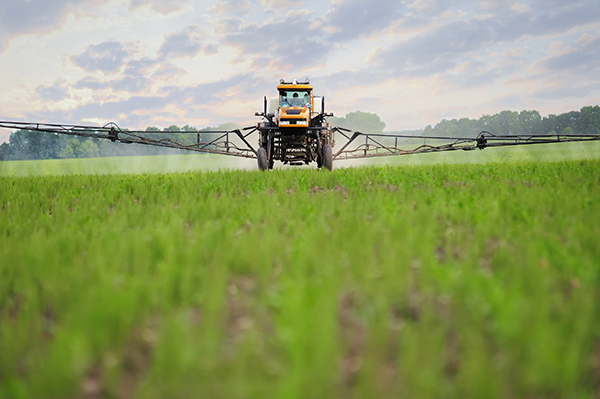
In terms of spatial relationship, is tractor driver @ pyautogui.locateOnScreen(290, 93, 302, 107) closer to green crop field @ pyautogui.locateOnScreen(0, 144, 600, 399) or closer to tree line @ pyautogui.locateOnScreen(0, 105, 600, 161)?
green crop field @ pyautogui.locateOnScreen(0, 144, 600, 399)

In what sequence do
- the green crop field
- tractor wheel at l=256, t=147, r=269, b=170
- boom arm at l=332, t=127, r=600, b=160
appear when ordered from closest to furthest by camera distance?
the green crop field
tractor wheel at l=256, t=147, r=269, b=170
boom arm at l=332, t=127, r=600, b=160

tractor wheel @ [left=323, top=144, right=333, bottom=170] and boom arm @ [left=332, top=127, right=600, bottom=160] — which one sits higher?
boom arm @ [left=332, top=127, right=600, bottom=160]

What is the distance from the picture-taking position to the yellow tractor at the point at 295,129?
489 inches

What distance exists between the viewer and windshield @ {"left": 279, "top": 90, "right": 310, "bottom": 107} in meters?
13.8

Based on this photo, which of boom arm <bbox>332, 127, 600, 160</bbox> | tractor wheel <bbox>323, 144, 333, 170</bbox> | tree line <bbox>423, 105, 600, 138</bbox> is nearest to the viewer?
tractor wheel <bbox>323, 144, 333, 170</bbox>

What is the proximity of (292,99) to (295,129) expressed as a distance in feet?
6.23

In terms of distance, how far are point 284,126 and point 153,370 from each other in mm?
11352

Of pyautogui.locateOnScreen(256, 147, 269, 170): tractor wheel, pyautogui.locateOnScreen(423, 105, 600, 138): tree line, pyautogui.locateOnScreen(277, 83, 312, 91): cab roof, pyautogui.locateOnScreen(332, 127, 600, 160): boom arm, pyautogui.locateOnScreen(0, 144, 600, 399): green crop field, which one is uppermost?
pyautogui.locateOnScreen(423, 105, 600, 138): tree line

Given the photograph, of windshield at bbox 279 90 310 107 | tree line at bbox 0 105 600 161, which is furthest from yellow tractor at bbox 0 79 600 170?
tree line at bbox 0 105 600 161

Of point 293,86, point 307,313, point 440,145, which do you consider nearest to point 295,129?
point 293,86

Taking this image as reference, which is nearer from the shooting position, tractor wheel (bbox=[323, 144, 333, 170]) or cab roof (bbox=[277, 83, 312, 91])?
tractor wheel (bbox=[323, 144, 333, 170])

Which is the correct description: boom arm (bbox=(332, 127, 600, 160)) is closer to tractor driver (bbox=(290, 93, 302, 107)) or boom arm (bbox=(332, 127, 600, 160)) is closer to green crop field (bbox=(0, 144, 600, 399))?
tractor driver (bbox=(290, 93, 302, 107))

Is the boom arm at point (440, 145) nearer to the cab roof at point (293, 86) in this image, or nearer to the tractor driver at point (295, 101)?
the tractor driver at point (295, 101)

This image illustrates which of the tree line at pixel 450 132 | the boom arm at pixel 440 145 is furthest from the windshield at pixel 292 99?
the tree line at pixel 450 132
